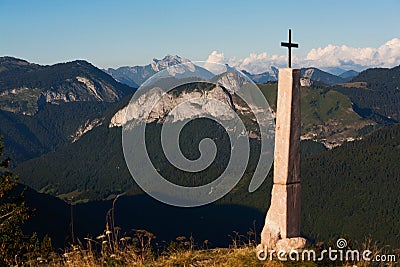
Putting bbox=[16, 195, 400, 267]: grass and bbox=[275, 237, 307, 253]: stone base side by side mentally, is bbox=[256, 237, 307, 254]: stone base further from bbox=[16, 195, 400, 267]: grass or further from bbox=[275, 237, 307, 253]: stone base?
bbox=[16, 195, 400, 267]: grass

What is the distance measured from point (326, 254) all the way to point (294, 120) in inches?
163

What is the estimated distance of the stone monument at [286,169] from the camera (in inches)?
679

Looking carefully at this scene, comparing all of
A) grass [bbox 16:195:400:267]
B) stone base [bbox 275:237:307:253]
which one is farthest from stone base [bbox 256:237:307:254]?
grass [bbox 16:195:400:267]

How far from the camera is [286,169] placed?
17.2 m

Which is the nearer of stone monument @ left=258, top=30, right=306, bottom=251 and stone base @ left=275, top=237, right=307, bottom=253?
stone base @ left=275, top=237, right=307, bottom=253

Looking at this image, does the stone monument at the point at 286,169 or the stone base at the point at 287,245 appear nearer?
the stone base at the point at 287,245

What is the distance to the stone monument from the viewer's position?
56.6ft

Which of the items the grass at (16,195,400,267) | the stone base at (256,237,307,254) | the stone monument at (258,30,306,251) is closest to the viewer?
the grass at (16,195,400,267)

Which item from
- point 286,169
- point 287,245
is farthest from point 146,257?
point 286,169

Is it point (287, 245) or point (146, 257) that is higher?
point (287, 245)

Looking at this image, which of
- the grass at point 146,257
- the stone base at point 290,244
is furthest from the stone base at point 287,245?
the grass at point 146,257

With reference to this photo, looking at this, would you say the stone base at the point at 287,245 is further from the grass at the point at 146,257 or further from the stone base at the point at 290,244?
the grass at the point at 146,257

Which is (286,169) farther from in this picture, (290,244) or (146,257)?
(146,257)

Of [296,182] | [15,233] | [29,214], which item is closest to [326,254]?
[296,182]
